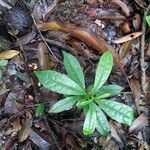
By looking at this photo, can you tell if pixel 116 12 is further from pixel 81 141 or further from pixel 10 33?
pixel 81 141

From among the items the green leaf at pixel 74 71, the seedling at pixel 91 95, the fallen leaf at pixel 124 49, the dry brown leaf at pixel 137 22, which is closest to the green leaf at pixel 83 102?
the seedling at pixel 91 95

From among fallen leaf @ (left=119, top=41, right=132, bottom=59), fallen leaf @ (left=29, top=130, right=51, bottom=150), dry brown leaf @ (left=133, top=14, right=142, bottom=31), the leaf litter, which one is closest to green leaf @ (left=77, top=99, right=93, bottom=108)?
the leaf litter

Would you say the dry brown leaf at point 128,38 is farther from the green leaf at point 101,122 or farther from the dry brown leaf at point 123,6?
the green leaf at point 101,122

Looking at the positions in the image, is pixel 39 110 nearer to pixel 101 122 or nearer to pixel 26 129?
pixel 26 129

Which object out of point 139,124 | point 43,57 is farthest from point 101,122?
point 43,57

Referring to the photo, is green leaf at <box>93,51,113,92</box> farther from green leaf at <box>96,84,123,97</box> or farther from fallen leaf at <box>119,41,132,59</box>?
fallen leaf at <box>119,41,132,59</box>

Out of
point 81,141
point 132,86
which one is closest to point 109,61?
point 132,86

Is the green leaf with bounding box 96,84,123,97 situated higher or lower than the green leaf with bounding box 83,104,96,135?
higher
